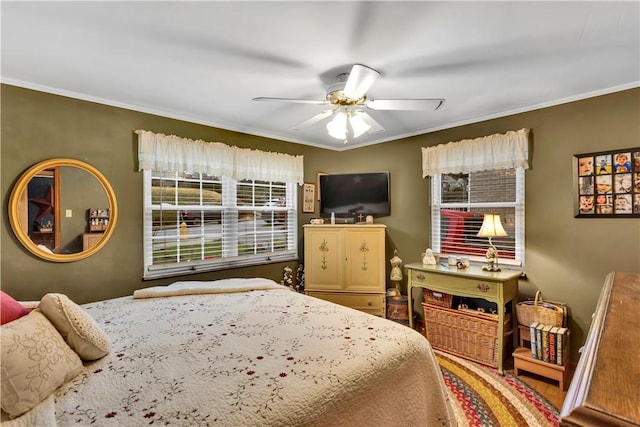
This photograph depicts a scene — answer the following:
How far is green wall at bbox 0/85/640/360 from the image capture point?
2.37 m

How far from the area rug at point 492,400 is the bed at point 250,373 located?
568 mm

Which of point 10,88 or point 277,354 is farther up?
point 10,88

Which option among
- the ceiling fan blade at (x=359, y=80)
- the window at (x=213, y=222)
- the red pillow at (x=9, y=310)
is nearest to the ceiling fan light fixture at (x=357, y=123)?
the ceiling fan blade at (x=359, y=80)

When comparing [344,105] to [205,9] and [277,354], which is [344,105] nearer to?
[205,9]

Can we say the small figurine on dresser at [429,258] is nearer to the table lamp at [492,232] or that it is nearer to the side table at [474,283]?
the side table at [474,283]

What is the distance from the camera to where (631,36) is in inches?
68.4

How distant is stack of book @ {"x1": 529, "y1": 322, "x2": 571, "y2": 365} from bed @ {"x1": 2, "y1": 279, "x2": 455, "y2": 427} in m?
1.32

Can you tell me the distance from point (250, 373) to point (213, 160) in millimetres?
2511

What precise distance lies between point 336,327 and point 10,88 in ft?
9.61

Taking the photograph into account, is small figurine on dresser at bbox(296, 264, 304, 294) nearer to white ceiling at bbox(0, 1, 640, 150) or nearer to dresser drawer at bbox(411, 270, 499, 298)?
dresser drawer at bbox(411, 270, 499, 298)

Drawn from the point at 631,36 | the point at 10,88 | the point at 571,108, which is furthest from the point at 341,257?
the point at 10,88

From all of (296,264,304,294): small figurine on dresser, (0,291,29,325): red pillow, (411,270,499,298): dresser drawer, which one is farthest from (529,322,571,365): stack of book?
(0,291,29,325): red pillow

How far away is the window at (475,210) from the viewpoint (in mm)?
3041

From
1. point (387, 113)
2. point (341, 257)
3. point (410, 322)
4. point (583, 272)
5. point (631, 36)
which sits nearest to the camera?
point (631, 36)
